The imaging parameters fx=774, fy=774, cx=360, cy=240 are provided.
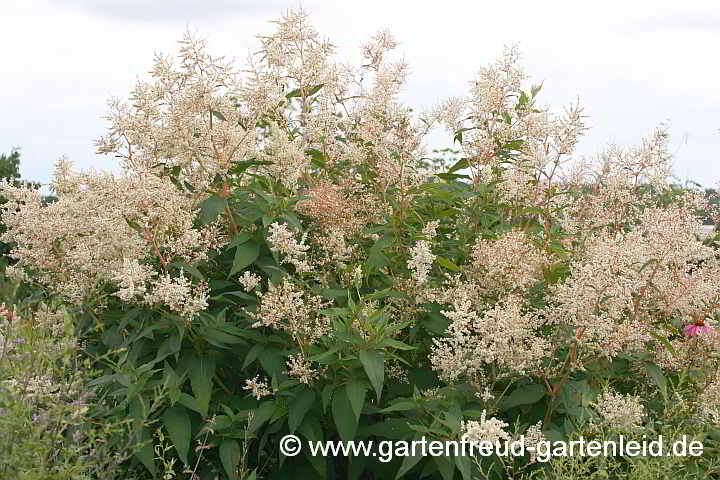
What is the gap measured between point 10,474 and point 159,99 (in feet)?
9.18

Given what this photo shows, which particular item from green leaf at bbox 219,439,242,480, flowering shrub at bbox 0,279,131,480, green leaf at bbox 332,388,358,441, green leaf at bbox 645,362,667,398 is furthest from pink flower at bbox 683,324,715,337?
flowering shrub at bbox 0,279,131,480

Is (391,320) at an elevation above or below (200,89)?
below

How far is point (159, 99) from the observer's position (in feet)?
18.2

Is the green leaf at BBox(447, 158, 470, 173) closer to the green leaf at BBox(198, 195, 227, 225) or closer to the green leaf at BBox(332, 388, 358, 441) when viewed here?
the green leaf at BBox(198, 195, 227, 225)

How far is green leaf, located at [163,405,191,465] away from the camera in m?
4.55

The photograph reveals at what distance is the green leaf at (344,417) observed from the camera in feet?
14.5

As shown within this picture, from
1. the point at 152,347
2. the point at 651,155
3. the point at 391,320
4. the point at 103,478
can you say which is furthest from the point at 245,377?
the point at 651,155

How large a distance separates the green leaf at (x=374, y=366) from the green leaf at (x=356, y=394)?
168 millimetres

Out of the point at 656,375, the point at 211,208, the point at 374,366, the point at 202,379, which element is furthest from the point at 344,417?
the point at 656,375

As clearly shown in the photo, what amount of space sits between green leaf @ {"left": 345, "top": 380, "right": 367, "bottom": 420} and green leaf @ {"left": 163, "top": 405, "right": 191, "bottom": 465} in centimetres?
101

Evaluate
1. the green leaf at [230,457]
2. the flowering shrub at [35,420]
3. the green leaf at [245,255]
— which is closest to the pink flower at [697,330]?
the green leaf at [245,255]

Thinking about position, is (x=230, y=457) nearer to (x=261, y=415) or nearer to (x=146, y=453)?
(x=261, y=415)

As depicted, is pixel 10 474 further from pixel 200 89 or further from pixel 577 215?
pixel 577 215

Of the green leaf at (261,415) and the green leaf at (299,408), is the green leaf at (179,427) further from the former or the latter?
the green leaf at (299,408)
